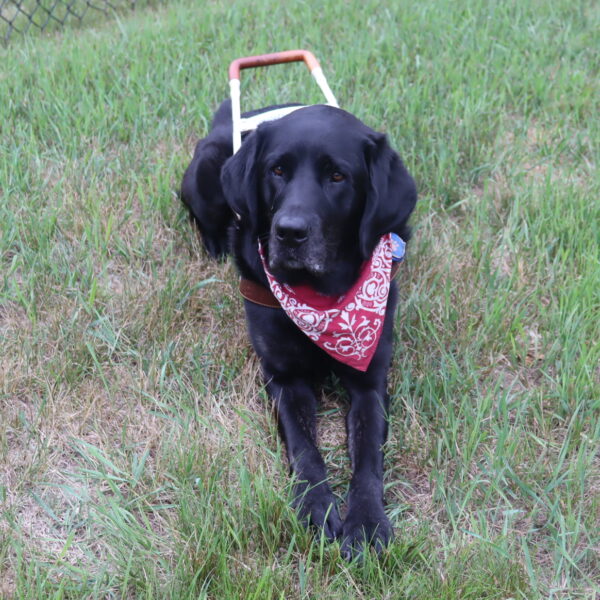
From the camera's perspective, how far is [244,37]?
4.62m

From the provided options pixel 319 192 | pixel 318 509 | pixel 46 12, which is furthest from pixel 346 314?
pixel 46 12

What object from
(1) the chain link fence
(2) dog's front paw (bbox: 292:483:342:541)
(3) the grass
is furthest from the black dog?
(1) the chain link fence

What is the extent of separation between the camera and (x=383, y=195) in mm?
2416

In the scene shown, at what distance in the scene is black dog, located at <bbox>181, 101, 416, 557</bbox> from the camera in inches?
87.0

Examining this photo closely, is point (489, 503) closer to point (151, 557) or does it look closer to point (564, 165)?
point (151, 557)

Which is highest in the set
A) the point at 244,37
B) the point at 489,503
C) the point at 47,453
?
the point at 244,37

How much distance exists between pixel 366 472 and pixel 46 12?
15.4 feet

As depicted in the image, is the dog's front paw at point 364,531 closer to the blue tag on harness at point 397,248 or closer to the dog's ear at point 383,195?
the dog's ear at point 383,195

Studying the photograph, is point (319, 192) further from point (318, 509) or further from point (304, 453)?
point (318, 509)

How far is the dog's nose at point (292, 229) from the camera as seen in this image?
218 cm

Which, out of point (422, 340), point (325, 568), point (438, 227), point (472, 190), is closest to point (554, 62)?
point (472, 190)

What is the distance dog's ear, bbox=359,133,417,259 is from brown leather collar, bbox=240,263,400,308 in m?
0.36

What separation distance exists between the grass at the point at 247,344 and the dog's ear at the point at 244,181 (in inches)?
20.1

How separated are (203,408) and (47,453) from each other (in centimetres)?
51
